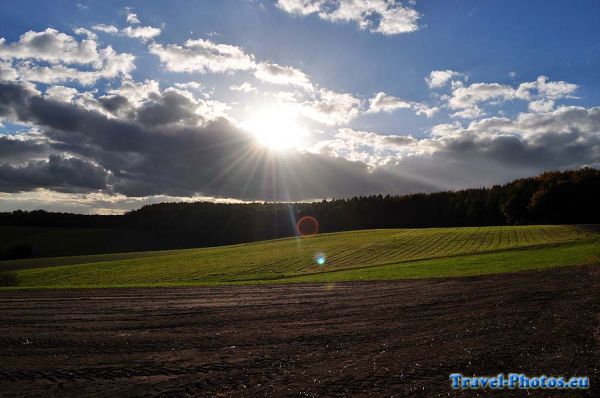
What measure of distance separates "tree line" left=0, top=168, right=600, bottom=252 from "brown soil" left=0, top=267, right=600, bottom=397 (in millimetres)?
76708

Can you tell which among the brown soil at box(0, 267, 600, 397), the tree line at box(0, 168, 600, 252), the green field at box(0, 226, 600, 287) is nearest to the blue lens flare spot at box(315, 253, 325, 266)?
the green field at box(0, 226, 600, 287)

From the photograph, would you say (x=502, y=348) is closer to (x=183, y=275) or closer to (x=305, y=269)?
(x=305, y=269)

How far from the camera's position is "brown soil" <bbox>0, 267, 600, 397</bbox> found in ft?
29.2

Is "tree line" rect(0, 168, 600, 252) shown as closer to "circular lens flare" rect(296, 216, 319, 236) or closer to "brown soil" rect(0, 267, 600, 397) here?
"circular lens flare" rect(296, 216, 319, 236)

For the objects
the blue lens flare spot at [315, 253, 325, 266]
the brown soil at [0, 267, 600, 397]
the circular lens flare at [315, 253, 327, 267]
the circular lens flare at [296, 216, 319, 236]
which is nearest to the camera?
the brown soil at [0, 267, 600, 397]

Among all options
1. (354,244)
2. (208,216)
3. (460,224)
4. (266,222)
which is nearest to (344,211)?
(266,222)

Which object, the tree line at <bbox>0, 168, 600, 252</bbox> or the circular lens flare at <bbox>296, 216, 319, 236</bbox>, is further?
the circular lens flare at <bbox>296, 216, 319, 236</bbox>

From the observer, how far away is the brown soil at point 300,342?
891 cm

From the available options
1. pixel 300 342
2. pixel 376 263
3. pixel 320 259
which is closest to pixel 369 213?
pixel 320 259

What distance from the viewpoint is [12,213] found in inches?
5522

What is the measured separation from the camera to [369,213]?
126m

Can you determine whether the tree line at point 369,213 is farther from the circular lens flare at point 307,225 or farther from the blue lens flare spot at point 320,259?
the blue lens flare spot at point 320,259

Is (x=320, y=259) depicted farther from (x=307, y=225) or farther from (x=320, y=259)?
(x=307, y=225)

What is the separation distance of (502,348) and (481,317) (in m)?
3.84
